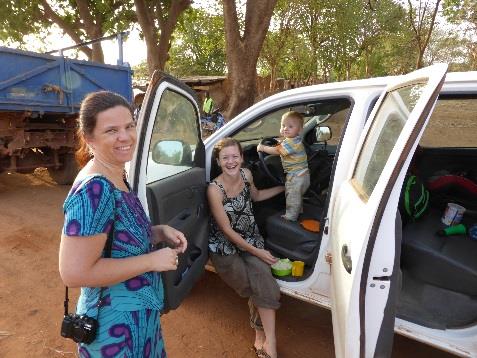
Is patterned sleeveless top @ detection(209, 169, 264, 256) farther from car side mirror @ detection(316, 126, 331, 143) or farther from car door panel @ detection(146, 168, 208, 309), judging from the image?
car side mirror @ detection(316, 126, 331, 143)

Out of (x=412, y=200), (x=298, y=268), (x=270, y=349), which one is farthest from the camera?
(x=412, y=200)

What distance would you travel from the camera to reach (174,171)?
2287 millimetres

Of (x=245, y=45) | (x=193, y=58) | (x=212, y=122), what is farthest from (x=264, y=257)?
(x=193, y=58)

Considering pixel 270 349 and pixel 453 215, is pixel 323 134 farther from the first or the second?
pixel 270 349

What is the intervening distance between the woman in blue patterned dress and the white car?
1.42ft

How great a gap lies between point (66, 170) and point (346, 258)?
642 cm

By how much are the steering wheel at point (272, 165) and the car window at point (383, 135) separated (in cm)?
129

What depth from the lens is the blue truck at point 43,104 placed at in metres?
5.41

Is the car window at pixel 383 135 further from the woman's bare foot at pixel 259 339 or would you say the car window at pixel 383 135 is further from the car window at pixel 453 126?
the car window at pixel 453 126

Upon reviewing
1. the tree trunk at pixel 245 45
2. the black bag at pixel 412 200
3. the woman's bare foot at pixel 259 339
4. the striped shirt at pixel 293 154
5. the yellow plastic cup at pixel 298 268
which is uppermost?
the tree trunk at pixel 245 45

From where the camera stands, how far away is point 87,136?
4.25 ft

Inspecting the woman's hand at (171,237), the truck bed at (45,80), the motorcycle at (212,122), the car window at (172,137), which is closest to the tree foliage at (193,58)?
the motorcycle at (212,122)

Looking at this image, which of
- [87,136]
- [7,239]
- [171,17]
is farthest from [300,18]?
[87,136]

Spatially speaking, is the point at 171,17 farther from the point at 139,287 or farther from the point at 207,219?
the point at 139,287
